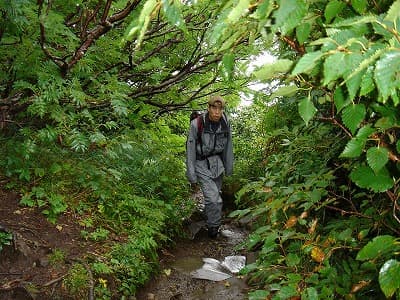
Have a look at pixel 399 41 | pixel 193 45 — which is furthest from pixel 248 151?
pixel 399 41

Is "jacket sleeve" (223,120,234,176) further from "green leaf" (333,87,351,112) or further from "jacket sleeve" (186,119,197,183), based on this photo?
"green leaf" (333,87,351,112)

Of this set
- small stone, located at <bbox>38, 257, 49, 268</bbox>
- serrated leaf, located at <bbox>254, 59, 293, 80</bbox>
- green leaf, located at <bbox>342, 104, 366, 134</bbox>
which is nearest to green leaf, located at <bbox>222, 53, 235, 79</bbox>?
serrated leaf, located at <bbox>254, 59, 293, 80</bbox>

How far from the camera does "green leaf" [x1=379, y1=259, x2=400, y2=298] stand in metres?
1.47

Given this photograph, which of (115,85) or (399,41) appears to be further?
(115,85)

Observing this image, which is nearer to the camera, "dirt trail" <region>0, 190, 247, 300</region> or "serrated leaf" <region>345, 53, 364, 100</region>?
"serrated leaf" <region>345, 53, 364, 100</region>

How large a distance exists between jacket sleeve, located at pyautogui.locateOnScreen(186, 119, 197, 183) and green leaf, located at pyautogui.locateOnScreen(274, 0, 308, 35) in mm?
5330

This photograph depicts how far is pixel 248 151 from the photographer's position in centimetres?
1097

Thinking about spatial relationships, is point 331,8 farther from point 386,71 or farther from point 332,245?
point 332,245

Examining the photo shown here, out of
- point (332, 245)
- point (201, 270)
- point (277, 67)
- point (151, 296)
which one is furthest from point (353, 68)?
point (201, 270)

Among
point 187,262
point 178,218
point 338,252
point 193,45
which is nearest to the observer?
point 338,252

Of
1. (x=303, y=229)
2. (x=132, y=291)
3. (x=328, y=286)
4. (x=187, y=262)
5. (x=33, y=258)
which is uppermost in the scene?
(x=328, y=286)

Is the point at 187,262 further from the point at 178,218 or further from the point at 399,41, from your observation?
the point at 399,41

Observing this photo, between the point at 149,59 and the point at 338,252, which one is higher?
the point at 149,59

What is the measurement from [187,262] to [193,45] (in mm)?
3532
